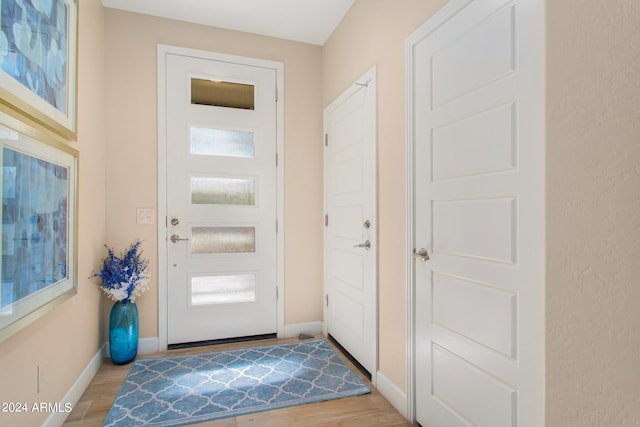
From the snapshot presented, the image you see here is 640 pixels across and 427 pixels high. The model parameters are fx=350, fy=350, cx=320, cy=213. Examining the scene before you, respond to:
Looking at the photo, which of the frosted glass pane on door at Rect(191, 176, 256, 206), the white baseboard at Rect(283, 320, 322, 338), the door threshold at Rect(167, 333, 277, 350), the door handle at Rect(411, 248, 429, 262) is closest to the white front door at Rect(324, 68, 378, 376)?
the white baseboard at Rect(283, 320, 322, 338)

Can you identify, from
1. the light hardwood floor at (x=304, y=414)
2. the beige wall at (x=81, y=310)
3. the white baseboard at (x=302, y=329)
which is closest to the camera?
the beige wall at (x=81, y=310)

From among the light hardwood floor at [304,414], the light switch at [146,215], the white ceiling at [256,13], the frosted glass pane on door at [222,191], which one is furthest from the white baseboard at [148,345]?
the white ceiling at [256,13]

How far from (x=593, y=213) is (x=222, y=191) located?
2.64 meters

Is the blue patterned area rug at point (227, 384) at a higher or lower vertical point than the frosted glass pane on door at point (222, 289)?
lower

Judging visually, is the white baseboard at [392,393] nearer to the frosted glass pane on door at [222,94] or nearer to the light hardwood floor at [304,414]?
the light hardwood floor at [304,414]

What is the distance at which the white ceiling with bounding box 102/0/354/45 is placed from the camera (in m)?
2.68

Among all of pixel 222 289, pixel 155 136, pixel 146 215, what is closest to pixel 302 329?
pixel 222 289

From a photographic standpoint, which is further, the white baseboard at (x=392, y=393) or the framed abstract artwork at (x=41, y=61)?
the white baseboard at (x=392, y=393)

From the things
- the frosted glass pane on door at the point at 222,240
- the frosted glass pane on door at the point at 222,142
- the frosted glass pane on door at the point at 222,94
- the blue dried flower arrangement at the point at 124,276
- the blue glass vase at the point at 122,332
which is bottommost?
the blue glass vase at the point at 122,332

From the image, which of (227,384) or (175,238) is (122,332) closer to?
(175,238)

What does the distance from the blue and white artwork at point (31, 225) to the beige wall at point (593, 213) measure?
6.24ft

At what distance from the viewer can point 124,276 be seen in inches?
99.5

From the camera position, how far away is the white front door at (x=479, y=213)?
121 centimetres

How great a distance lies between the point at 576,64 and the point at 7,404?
2.33 meters
